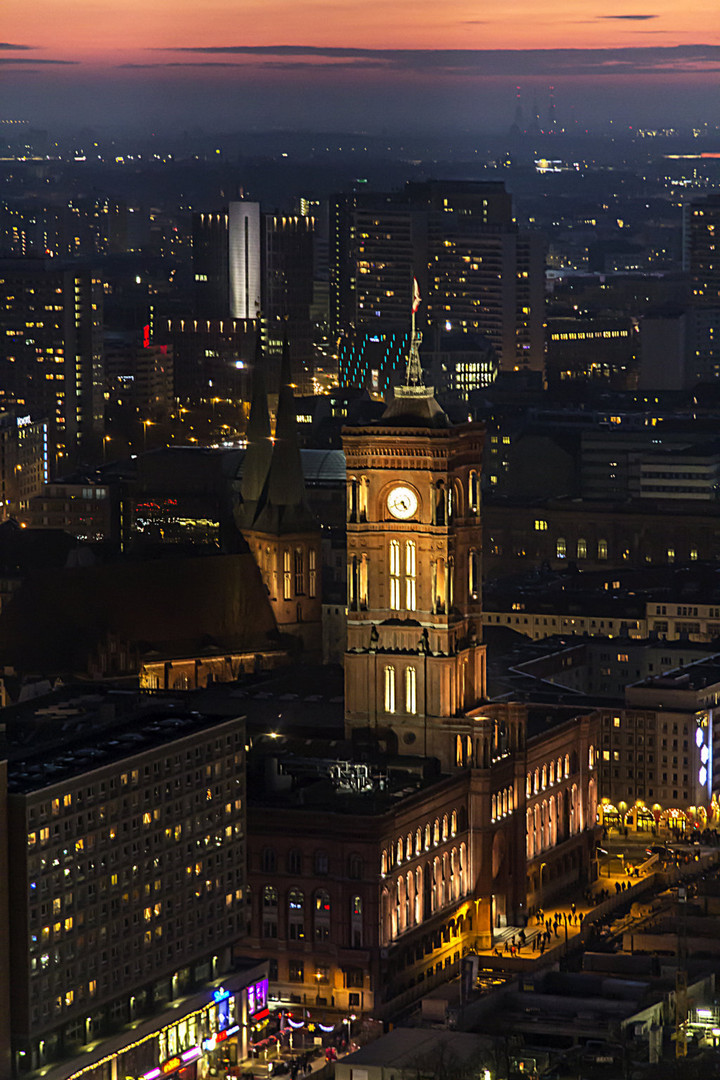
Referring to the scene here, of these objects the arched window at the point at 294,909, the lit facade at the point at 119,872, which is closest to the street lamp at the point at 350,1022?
the arched window at the point at 294,909

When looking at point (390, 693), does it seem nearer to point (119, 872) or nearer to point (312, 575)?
point (119, 872)

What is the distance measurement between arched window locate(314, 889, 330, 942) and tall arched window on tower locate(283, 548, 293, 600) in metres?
45.0

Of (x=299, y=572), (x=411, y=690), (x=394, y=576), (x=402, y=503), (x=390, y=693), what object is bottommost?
(x=390, y=693)

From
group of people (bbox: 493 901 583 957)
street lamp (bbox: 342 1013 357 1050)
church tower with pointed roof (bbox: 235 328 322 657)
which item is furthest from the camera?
church tower with pointed roof (bbox: 235 328 322 657)

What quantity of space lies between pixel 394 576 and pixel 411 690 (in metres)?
4.97

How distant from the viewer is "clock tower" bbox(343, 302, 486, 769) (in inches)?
5787

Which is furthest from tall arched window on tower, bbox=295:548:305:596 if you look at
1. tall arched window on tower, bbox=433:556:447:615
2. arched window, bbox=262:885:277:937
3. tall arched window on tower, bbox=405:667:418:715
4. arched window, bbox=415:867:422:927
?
arched window, bbox=262:885:277:937

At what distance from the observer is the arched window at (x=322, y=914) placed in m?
135

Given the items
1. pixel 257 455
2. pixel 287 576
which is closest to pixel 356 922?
pixel 287 576

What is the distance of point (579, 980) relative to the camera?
126 m

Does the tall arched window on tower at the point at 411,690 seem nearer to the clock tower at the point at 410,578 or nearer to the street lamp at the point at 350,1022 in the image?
the clock tower at the point at 410,578

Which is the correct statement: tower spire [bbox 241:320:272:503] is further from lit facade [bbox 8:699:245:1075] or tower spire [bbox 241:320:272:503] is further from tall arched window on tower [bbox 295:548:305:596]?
lit facade [bbox 8:699:245:1075]

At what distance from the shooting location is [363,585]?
485 ft

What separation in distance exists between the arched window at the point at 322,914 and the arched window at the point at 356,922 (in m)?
0.97
